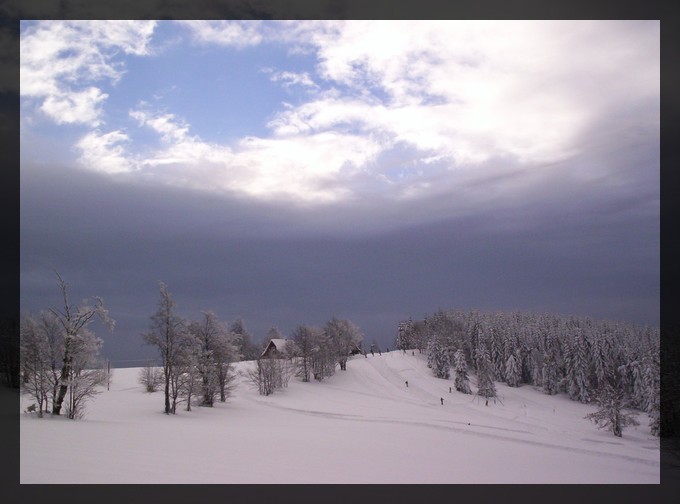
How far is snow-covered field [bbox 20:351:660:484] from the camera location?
50.9 feet

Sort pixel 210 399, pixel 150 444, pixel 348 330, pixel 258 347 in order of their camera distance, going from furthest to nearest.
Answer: pixel 258 347
pixel 348 330
pixel 210 399
pixel 150 444

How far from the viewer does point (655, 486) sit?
76.5 ft

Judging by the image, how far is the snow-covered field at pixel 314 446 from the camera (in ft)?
50.9

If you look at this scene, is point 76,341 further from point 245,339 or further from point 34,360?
point 245,339

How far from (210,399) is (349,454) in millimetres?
28166

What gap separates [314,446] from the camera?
79.5 feet

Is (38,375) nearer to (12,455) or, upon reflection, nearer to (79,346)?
(79,346)

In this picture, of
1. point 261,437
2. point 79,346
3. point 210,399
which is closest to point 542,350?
point 210,399

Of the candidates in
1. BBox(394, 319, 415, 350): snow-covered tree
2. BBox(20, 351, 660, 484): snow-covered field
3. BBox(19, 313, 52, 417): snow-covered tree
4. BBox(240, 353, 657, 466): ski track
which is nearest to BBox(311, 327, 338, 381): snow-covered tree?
BBox(240, 353, 657, 466): ski track

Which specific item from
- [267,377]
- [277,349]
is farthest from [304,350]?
[267,377]

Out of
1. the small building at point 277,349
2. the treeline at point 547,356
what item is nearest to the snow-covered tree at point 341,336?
the small building at point 277,349

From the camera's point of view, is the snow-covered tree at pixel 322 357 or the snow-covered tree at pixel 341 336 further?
the snow-covered tree at pixel 341 336

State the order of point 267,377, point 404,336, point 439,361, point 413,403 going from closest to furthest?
point 267,377
point 413,403
point 439,361
point 404,336

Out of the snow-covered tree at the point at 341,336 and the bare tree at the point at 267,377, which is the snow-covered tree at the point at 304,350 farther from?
the bare tree at the point at 267,377
